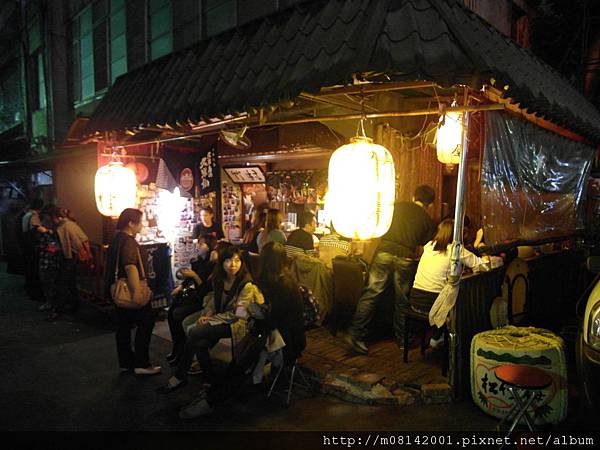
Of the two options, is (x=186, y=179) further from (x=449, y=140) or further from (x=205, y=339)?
(x=449, y=140)

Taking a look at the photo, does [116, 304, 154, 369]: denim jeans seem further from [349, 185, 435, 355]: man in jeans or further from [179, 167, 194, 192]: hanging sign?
[179, 167, 194, 192]: hanging sign

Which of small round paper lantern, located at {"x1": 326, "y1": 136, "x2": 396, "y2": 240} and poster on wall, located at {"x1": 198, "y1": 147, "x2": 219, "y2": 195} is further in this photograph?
poster on wall, located at {"x1": 198, "y1": 147, "x2": 219, "y2": 195}

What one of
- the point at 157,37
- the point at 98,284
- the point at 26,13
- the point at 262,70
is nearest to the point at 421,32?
the point at 262,70

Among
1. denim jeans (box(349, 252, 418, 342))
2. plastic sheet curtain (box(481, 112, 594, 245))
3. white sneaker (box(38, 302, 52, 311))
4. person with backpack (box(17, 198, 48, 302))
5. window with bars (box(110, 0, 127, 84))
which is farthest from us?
window with bars (box(110, 0, 127, 84))

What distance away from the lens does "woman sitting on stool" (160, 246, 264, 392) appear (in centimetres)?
571

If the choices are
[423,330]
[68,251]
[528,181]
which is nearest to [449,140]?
[528,181]

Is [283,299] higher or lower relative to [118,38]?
lower

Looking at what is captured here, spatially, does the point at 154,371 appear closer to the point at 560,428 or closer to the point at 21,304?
the point at 560,428

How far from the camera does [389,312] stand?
812 cm

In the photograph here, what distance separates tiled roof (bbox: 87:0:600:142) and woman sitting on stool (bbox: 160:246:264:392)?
225 centimetres

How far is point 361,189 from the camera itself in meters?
5.21

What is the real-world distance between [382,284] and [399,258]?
530 mm

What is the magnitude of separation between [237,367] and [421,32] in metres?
4.65

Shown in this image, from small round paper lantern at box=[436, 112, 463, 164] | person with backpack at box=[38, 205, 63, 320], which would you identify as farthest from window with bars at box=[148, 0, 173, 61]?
small round paper lantern at box=[436, 112, 463, 164]
